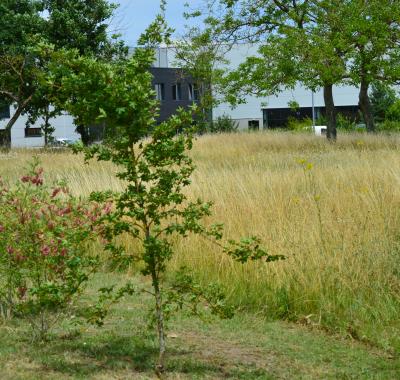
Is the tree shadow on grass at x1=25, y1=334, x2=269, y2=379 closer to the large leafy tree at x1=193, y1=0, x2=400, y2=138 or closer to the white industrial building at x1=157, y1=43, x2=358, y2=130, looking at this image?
the large leafy tree at x1=193, y1=0, x2=400, y2=138

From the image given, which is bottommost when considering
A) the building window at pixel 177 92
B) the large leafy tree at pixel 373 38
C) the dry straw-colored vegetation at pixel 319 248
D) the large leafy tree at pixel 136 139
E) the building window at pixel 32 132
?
the dry straw-colored vegetation at pixel 319 248

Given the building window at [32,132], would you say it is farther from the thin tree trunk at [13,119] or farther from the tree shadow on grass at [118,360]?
the tree shadow on grass at [118,360]

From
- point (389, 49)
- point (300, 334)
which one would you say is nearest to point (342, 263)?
point (300, 334)

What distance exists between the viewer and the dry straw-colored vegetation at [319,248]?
5.60 metres

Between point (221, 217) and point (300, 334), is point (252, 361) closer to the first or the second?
point (300, 334)

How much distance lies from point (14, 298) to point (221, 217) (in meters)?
2.71

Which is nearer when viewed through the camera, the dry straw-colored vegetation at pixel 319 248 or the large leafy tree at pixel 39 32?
the dry straw-colored vegetation at pixel 319 248

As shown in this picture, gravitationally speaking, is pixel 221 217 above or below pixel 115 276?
above

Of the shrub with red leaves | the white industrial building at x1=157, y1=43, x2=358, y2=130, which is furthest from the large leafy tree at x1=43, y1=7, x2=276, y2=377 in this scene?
the white industrial building at x1=157, y1=43, x2=358, y2=130

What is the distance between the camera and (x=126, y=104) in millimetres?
3922

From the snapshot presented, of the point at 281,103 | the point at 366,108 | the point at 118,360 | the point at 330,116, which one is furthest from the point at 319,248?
the point at 281,103

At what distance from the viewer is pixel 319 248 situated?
243 inches

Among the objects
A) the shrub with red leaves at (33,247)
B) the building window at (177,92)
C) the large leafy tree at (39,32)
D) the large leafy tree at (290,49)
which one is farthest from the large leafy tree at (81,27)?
the building window at (177,92)

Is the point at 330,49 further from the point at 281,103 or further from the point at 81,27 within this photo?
the point at 281,103
